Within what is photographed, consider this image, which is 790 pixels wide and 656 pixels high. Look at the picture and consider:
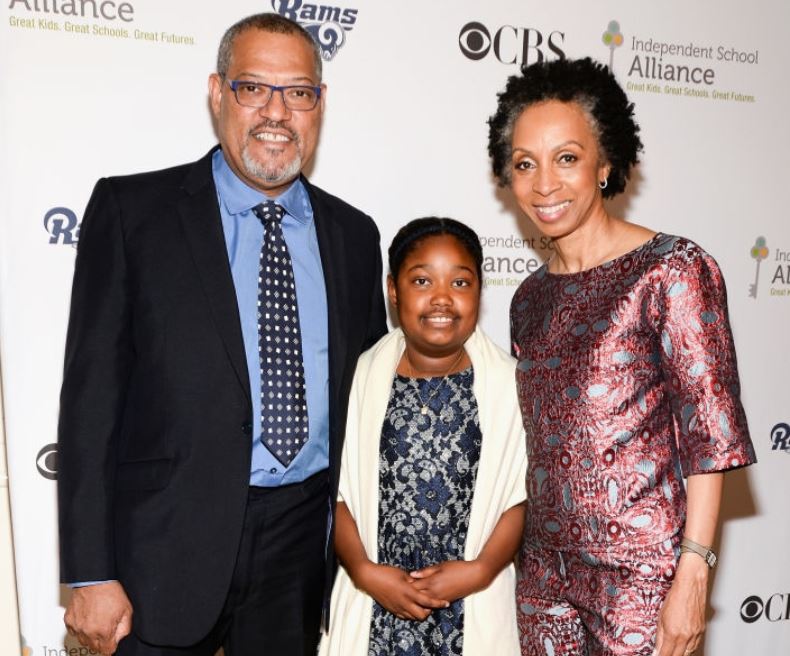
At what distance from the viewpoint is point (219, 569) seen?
189 centimetres

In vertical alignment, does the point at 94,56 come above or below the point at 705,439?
above

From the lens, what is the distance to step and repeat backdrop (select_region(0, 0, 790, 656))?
2.66 meters

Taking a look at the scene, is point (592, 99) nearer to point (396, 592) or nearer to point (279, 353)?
point (279, 353)

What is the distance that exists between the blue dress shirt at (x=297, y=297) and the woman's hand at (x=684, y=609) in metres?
0.90

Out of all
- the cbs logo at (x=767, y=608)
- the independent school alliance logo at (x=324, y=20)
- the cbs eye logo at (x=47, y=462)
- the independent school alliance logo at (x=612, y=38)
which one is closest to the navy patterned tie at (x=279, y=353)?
the independent school alliance logo at (x=324, y=20)

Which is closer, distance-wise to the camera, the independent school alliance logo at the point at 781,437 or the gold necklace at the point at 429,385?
the gold necklace at the point at 429,385

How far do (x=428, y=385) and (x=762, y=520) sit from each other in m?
2.22

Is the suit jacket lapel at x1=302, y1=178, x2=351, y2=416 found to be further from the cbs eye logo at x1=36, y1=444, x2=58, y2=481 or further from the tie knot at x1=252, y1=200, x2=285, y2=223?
the cbs eye logo at x1=36, y1=444, x2=58, y2=481

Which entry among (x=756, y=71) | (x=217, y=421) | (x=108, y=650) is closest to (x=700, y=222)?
(x=756, y=71)

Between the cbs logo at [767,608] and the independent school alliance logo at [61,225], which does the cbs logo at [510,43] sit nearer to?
the independent school alliance logo at [61,225]

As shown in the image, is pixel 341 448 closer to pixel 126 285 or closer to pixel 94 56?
pixel 126 285

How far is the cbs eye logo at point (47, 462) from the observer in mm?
2738

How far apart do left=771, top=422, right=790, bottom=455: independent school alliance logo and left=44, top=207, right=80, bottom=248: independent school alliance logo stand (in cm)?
302

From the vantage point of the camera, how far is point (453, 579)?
6.63 ft
